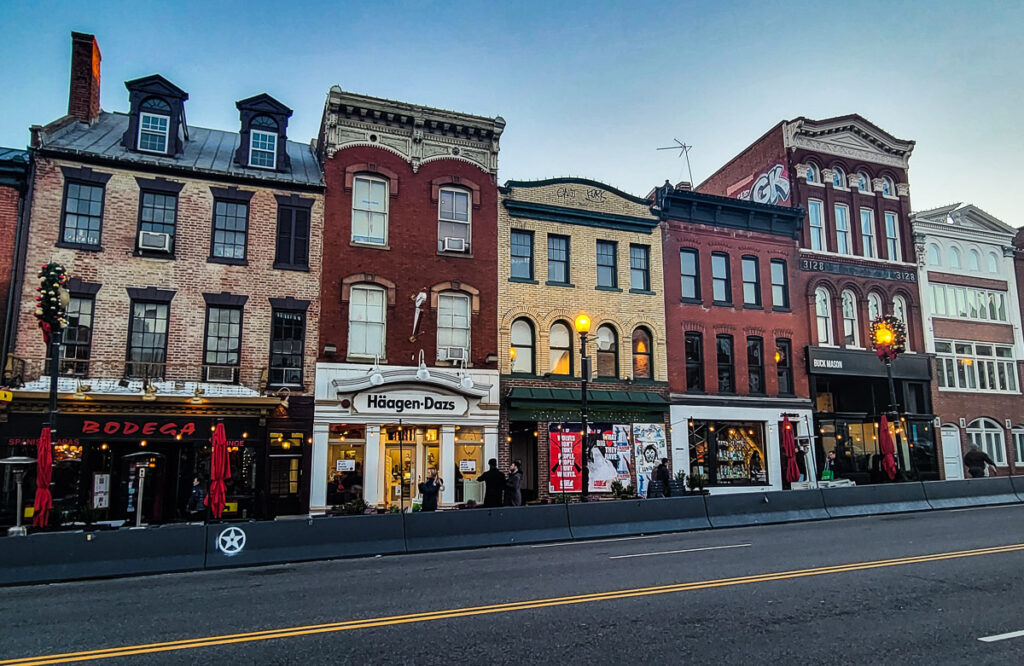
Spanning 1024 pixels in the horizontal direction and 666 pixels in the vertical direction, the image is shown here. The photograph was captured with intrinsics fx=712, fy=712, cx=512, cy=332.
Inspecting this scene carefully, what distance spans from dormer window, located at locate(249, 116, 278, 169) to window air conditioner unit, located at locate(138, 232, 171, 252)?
3.97 m

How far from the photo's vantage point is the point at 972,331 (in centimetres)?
3303

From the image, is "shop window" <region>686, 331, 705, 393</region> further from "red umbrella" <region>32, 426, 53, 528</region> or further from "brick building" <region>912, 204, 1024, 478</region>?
"red umbrella" <region>32, 426, 53, 528</region>

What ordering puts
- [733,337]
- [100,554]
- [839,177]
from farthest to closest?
[839,177], [733,337], [100,554]

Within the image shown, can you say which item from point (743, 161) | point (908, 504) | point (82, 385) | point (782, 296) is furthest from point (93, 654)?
point (743, 161)

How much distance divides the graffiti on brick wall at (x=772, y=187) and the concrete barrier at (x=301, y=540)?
22505 millimetres

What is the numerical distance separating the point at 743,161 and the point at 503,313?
17.4m

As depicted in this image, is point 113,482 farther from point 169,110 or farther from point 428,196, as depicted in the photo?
point 428,196

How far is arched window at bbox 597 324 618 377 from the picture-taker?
26.2 metres

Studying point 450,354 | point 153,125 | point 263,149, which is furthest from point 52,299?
point 450,354

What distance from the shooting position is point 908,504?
67.8 ft

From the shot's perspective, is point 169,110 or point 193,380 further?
point 169,110

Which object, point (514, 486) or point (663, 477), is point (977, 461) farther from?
point (514, 486)

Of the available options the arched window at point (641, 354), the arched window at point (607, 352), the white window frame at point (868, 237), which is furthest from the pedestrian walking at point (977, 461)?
the arched window at point (607, 352)

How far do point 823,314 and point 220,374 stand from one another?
78.3 feet
